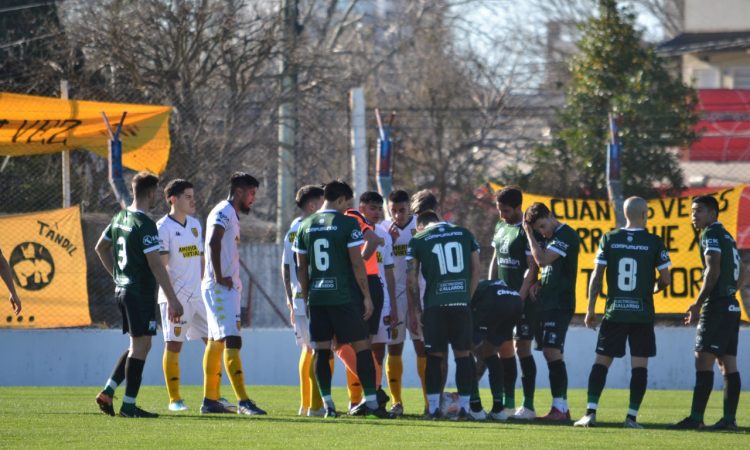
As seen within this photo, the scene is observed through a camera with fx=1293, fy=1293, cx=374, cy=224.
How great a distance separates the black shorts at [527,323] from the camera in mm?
12086

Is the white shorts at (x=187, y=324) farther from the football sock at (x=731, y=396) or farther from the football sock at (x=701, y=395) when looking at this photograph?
the football sock at (x=731, y=396)

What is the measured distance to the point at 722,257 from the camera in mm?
11430

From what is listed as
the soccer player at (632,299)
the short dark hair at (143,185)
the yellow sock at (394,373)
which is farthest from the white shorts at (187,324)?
the soccer player at (632,299)

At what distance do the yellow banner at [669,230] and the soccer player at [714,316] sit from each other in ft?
17.0

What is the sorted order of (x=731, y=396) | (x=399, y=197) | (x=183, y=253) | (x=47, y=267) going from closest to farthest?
(x=731, y=396)
(x=183, y=253)
(x=399, y=197)
(x=47, y=267)

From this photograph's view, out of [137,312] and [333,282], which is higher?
[333,282]

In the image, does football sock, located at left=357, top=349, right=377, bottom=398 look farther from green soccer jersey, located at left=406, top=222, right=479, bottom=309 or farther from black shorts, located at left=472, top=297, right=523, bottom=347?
black shorts, located at left=472, top=297, right=523, bottom=347

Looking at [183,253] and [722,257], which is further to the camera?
[183,253]

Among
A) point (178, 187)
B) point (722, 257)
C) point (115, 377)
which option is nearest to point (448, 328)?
point (722, 257)

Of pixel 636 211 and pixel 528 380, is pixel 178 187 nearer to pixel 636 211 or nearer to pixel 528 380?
pixel 528 380

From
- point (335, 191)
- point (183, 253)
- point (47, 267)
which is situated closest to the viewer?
point (335, 191)

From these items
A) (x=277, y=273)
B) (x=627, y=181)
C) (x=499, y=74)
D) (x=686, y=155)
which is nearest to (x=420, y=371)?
(x=277, y=273)

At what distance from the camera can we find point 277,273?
57.9 ft

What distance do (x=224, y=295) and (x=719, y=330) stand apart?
4.44 m
